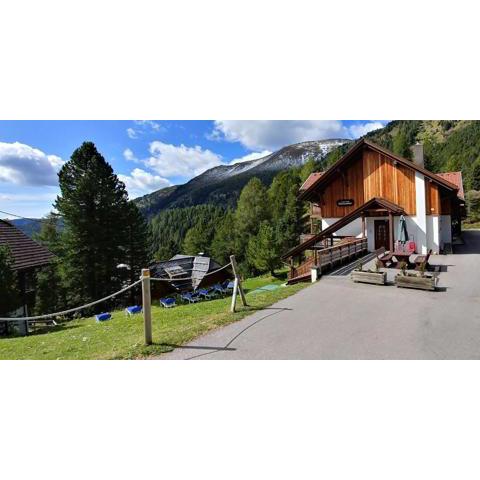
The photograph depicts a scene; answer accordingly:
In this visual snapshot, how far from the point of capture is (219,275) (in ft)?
82.7

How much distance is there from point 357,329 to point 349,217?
373 inches

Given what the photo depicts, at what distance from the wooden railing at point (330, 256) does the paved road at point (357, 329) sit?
3.09 meters

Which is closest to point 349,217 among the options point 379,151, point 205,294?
point 379,151

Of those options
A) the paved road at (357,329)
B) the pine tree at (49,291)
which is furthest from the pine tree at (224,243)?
the paved road at (357,329)

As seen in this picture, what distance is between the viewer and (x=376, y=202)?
14461 millimetres

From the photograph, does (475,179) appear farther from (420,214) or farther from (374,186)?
(420,214)

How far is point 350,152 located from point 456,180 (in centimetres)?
1045

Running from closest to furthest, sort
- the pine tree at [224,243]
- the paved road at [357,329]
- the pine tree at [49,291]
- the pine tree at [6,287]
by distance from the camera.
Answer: the paved road at [357,329] < the pine tree at [6,287] < the pine tree at [49,291] < the pine tree at [224,243]

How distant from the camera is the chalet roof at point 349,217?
44.9 feet

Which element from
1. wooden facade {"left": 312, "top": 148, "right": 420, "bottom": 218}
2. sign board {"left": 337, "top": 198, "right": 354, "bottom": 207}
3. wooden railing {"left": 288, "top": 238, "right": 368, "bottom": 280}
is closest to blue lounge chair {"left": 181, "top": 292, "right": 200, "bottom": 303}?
wooden railing {"left": 288, "top": 238, "right": 368, "bottom": 280}

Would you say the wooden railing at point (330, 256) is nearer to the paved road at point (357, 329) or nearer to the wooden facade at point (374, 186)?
the wooden facade at point (374, 186)

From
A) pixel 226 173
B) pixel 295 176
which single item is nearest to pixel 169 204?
pixel 226 173

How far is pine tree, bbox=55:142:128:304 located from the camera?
2092 cm

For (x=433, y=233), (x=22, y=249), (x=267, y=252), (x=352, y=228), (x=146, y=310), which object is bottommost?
(x=267, y=252)
